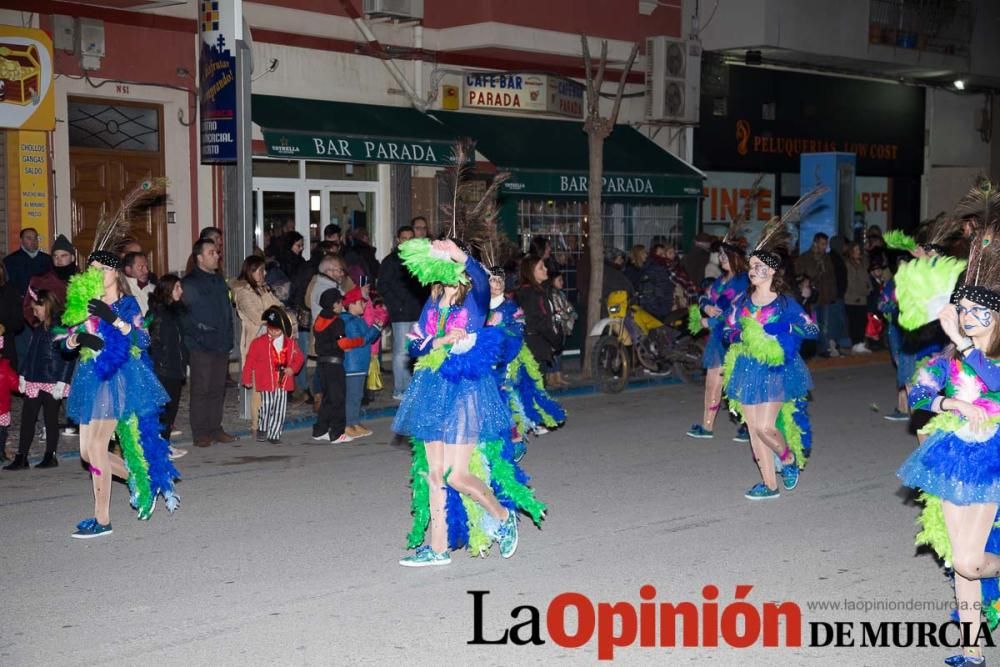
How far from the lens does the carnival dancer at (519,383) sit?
10.1 m

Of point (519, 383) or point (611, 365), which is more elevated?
point (519, 383)

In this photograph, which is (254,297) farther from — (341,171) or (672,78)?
(672,78)

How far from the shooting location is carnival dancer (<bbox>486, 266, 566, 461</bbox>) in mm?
10055

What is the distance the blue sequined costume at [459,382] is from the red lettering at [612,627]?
1248 mm

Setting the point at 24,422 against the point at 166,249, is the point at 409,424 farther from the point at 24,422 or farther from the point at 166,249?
the point at 166,249

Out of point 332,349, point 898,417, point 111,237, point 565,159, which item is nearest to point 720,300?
point 898,417

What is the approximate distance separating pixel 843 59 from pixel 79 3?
52.8ft

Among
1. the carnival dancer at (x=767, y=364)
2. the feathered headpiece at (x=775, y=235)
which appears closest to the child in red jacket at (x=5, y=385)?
the carnival dancer at (x=767, y=364)

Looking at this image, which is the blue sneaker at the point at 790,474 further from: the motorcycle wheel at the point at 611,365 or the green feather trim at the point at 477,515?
the motorcycle wheel at the point at 611,365

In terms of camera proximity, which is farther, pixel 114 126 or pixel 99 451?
pixel 114 126

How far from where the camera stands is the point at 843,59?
2523 cm

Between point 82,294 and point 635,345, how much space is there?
9.18 m

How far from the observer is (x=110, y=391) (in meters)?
8.05

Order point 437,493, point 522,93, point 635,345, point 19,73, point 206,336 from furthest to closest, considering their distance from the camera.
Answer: point 522,93, point 635,345, point 19,73, point 206,336, point 437,493
